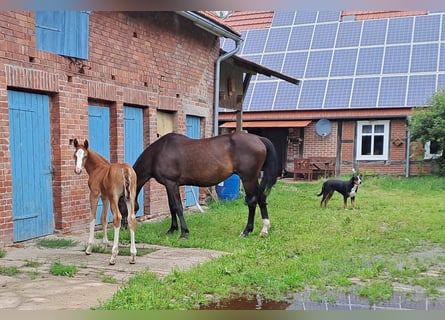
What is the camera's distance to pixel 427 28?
1905cm

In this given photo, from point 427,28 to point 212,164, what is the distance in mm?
16421

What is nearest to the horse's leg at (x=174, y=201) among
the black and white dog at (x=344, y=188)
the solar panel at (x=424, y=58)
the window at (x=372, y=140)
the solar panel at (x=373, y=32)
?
the black and white dog at (x=344, y=188)

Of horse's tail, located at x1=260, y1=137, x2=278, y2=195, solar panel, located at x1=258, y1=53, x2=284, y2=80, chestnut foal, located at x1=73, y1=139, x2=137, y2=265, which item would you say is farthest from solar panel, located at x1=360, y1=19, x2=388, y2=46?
chestnut foal, located at x1=73, y1=139, x2=137, y2=265

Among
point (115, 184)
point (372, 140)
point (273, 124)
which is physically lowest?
point (115, 184)

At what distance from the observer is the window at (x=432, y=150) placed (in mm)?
16016

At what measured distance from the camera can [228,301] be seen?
3.74 metres

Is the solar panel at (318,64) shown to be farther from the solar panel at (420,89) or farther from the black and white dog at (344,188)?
the black and white dog at (344,188)

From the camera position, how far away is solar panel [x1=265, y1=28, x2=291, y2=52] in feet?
68.9

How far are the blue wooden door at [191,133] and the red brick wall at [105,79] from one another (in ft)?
0.90

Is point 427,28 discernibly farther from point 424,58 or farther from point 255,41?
point 255,41

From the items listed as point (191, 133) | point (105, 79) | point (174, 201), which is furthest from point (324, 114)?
point (174, 201)

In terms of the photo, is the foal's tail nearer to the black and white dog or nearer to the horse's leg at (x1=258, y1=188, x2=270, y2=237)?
the horse's leg at (x1=258, y1=188, x2=270, y2=237)

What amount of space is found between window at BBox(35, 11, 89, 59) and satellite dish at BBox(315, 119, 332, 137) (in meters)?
12.6

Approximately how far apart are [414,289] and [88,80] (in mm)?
5599
